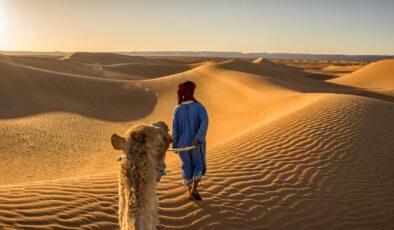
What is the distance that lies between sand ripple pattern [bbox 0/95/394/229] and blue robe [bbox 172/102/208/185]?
2.21 feet

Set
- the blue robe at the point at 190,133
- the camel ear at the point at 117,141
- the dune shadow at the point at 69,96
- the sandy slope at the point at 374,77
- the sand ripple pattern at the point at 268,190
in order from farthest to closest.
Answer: the sandy slope at the point at 374,77
the dune shadow at the point at 69,96
the blue robe at the point at 190,133
the sand ripple pattern at the point at 268,190
the camel ear at the point at 117,141

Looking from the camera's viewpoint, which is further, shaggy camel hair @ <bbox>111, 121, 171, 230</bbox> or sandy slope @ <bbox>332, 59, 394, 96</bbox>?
sandy slope @ <bbox>332, 59, 394, 96</bbox>

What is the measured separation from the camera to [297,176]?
7.32m

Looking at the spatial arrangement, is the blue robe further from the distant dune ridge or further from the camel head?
the camel head

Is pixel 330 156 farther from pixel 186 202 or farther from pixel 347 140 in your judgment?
pixel 186 202

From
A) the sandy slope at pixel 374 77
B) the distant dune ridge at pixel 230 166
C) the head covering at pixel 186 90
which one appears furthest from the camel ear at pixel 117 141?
the sandy slope at pixel 374 77

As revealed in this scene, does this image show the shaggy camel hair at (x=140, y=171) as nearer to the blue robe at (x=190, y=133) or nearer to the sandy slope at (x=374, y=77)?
the blue robe at (x=190, y=133)

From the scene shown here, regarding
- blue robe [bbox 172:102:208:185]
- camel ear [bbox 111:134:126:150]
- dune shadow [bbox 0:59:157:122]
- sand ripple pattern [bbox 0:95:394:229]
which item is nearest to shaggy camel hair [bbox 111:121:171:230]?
camel ear [bbox 111:134:126:150]

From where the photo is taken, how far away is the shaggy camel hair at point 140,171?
8.63 feet

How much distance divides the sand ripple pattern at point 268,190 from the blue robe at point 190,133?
2.21 feet

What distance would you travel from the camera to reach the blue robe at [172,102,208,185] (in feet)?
17.4

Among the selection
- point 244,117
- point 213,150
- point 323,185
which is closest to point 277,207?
point 323,185

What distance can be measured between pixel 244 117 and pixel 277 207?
11285 millimetres

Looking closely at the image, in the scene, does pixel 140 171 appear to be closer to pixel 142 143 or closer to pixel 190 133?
pixel 142 143
